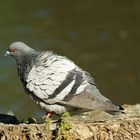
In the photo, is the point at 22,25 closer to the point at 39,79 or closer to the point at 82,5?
the point at 82,5

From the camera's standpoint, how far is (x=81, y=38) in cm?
1678

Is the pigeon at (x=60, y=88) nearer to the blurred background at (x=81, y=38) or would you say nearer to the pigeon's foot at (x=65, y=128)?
the pigeon's foot at (x=65, y=128)

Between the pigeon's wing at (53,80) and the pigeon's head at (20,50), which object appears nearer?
the pigeon's wing at (53,80)

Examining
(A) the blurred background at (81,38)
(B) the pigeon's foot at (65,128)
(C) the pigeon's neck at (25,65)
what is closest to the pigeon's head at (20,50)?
(C) the pigeon's neck at (25,65)

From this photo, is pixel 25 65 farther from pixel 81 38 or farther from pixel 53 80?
pixel 81 38

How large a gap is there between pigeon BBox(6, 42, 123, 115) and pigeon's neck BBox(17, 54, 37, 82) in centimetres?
6

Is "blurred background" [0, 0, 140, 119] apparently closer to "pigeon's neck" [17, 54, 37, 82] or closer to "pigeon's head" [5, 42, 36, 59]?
"pigeon's head" [5, 42, 36, 59]

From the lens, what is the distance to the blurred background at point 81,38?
14094 mm

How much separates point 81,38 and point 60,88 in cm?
908

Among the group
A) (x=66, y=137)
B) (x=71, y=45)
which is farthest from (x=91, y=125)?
(x=71, y=45)

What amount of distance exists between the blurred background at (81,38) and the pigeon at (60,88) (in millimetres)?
5103

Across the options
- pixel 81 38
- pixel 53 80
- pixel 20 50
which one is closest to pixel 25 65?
pixel 20 50

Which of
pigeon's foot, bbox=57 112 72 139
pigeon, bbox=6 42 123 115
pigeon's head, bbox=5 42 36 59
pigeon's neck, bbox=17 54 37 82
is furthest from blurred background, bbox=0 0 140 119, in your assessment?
pigeon's foot, bbox=57 112 72 139

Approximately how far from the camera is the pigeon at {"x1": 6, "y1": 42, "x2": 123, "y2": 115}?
25.4 ft
